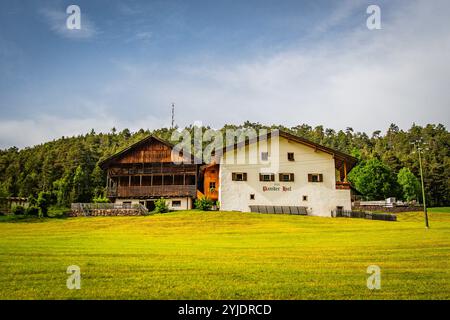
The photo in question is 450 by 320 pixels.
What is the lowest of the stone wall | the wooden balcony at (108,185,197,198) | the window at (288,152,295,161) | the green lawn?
the green lawn

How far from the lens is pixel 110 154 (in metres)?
99.8

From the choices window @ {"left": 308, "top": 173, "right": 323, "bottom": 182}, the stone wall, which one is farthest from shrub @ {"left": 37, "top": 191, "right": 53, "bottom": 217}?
window @ {"left": 308, "top": 173, "right": 323, "bottom": 182}

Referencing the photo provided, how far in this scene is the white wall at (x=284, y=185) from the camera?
3994 centimetres

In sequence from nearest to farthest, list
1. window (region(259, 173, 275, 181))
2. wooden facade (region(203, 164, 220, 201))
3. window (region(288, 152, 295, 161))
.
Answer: window (region(259, 173, 275, 181)), window (region(288, 152, 295, 161)), wooden facade (region(203, 164, 220, 201))

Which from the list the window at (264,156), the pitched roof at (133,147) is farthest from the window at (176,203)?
the window at (264,156)

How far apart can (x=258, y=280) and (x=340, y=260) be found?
4.59 meters

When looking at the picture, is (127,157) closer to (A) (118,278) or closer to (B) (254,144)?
(B) (254,144)

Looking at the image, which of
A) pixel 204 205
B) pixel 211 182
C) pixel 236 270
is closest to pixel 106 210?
pixel 204 205

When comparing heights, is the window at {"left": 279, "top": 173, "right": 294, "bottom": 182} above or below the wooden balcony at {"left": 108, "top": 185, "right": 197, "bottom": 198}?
above

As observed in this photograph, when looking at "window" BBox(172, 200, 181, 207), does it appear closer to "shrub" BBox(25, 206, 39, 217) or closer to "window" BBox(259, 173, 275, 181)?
"window" BBox(259, 173, 275, 181)

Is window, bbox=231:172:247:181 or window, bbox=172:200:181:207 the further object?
window, bbox=172:200:181:207

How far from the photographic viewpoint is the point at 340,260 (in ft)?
44.4

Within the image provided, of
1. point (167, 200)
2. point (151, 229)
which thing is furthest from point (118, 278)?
point (167, 200)

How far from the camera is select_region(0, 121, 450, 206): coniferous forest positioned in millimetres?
76562
